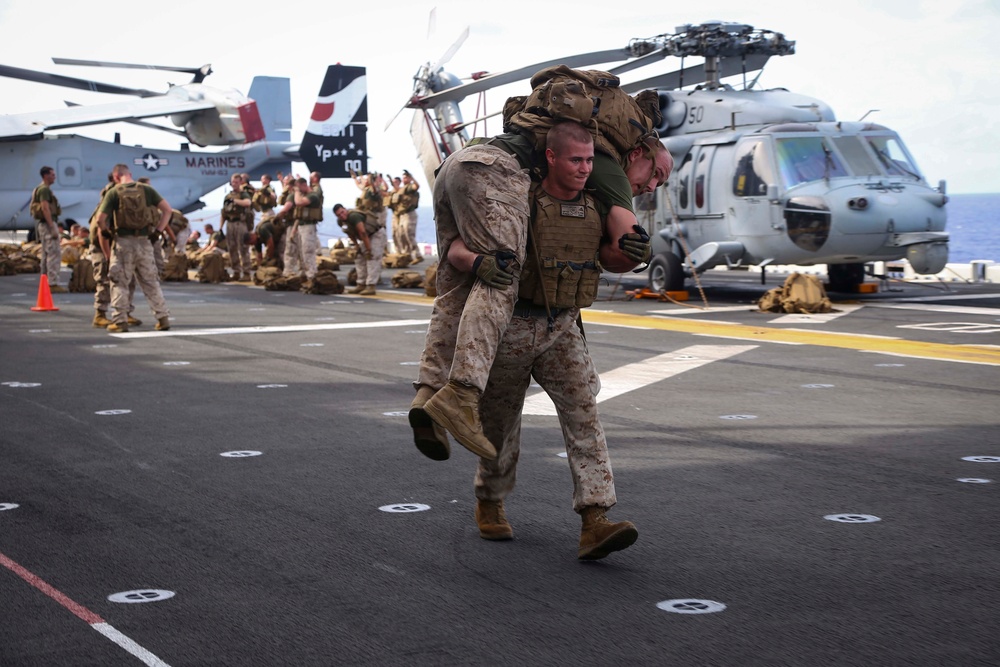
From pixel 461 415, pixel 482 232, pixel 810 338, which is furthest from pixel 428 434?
pixel 810 338

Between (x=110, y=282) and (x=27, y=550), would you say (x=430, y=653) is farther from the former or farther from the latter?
(x=110, y=282)

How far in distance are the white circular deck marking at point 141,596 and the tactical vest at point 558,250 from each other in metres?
1.70

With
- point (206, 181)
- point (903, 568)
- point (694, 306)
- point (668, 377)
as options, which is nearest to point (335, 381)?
point (668, 377)

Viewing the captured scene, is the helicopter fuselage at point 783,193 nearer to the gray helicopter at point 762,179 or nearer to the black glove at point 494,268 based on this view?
the gray helicopter at point 762,179

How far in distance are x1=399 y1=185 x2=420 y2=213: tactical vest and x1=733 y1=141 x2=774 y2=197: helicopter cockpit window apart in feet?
47.3

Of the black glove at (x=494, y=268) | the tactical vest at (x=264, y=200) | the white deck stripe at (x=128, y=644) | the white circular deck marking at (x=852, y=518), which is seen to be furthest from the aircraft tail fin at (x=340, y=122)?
the white deck stripe at (x=128, y=644)

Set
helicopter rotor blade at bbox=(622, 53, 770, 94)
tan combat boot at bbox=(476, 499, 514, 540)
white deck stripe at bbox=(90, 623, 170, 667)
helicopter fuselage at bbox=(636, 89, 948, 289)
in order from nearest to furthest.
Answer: white deck stripe at bbox=(90, 623, 170, 667) < tan combat boot at bbox=(476, 499, 514, 540) < helicopter fuselage at bbox=(636, 89, 948, 289) < helicopter rotor blade at bbox=(622, 53, 770, 94)

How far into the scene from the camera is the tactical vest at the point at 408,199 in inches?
1158

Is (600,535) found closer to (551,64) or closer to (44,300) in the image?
(551,64)

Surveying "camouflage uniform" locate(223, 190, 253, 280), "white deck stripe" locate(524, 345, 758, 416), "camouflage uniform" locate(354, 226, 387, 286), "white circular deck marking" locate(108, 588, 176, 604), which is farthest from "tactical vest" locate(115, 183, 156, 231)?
"camouflage uniform" locate(223, 190, 253, 280)

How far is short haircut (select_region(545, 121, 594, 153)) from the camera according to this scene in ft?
14.3

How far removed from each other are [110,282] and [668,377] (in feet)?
24.3

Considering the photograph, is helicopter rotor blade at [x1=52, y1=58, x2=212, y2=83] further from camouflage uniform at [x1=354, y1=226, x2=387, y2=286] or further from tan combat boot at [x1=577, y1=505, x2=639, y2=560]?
tan combat boot at [x1=577, y1=505, x2=639, y2=560]

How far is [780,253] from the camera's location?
15.8m
